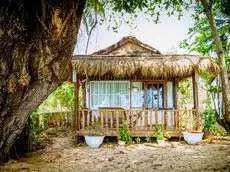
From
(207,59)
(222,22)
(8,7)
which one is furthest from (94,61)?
(222,22)

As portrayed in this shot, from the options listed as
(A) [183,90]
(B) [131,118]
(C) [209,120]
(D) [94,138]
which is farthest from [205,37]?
(D) [94,138]

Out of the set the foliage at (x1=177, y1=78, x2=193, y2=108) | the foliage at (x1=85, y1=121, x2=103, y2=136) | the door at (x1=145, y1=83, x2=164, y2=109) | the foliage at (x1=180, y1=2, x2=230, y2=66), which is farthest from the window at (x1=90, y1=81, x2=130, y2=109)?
the foliage at (x1=180, y1=2, x2=230, y2=66)

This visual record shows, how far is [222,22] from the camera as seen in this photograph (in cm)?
1650

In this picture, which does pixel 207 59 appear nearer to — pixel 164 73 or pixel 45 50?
pixel 164 73

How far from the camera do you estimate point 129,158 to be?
6.97 meters

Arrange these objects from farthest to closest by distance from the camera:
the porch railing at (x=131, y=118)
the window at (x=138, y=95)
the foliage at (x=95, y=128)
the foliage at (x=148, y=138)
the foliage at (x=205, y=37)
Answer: the foliage at (x=205, y=37) → the window at (x=138, y=95) → the porch railing at (x=131, y=118) → the foliage at (x=148, y=138) → the foliage at (x=95, y=128)

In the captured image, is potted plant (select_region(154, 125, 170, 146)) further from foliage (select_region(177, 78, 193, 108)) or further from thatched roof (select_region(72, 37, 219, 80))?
foliage (select_region(177, 78, 193, 108))

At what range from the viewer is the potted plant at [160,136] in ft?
29.8

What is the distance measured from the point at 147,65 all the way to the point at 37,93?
5.90 meters

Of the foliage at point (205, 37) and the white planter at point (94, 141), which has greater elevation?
the foliage at point (205, 37)

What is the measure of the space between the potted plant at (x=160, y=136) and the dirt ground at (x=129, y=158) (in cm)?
25

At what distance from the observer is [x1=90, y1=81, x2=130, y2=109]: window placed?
38.6ft

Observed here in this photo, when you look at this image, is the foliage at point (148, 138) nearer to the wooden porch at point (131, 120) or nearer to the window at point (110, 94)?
the wooden porch at point (131, 120)

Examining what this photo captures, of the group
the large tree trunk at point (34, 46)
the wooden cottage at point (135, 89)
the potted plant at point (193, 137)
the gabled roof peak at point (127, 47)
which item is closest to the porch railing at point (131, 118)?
the wooden cottage at point (135, 89)
